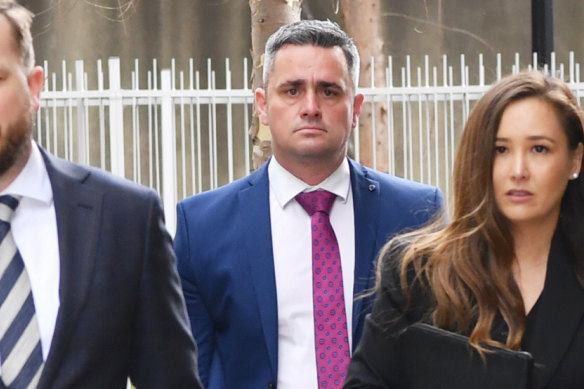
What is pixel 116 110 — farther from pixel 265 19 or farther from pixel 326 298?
pixel 326 298

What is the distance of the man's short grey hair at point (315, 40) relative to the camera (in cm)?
446

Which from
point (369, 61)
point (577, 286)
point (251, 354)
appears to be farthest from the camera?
point (369, 61)

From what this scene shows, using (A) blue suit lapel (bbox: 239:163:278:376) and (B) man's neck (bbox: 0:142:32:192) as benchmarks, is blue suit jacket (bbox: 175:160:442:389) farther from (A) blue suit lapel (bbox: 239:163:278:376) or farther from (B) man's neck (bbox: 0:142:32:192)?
(B) man's neck (bbox: 0:142:32:192)

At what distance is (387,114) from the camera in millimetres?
10898

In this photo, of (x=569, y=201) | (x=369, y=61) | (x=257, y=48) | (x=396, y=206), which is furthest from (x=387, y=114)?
(x=569, y=201)

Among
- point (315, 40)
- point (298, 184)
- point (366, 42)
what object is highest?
point (366, 42)

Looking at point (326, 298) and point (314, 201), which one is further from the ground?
point (314, 201)

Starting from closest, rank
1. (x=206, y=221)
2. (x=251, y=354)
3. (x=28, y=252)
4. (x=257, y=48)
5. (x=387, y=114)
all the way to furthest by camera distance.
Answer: (x=28, y=252) < (x=251, y=354) < (x=206, y=221) < (x=257, y=48) < (x=387, y=114)

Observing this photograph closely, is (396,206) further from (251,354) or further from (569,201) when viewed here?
(569,201)

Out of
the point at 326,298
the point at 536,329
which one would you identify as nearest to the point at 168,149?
the point at 326,298

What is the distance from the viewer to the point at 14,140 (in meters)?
3.02

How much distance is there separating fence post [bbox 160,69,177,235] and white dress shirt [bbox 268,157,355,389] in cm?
549

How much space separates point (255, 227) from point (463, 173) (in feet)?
3.55

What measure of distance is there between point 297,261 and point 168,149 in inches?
235
